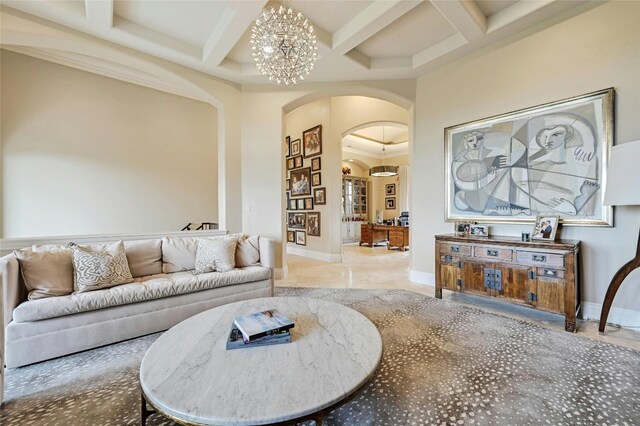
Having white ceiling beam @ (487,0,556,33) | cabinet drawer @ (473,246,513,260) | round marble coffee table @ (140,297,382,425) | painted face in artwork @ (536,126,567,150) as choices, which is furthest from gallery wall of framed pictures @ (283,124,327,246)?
round marble coffee table @ (140,297,382,425)

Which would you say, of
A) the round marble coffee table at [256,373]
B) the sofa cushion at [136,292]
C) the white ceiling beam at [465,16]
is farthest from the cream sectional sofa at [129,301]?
the white ceiling beam at [465,16]

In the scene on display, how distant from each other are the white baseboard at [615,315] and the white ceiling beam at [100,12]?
5697 millimetres

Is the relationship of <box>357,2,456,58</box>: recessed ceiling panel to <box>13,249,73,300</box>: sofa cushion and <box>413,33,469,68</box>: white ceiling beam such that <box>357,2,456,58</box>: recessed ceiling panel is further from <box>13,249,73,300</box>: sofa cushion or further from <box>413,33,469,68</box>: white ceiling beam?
<box>13,249,73,300</box>: sofa cushion

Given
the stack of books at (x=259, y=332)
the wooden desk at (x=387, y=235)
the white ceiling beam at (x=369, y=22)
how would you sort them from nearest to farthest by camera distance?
the stack of books at (x=259, y=332)
the white ceiling beam at (x=369, y=22)
the wooden desk at (x=387, y=235)

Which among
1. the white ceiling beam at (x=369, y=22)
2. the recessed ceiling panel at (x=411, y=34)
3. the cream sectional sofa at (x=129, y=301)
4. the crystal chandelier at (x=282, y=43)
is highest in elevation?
the recessed ceiling panel at (x=411, y=34)

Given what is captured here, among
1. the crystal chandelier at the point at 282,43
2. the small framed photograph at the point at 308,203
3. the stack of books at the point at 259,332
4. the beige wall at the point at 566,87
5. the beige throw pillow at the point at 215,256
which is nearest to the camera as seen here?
the stack of books at the point at 259,332

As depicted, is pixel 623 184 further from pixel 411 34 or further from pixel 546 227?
pixel 411 34

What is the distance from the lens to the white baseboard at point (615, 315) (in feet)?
8.36

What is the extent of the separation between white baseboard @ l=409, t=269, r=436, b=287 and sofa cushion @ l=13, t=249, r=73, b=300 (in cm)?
416

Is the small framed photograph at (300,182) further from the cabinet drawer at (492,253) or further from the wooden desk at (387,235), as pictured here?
the cabinet drawer at (492,253)

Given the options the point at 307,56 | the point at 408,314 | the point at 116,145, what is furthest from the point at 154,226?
the point at 408,314

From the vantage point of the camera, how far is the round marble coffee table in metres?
1.00

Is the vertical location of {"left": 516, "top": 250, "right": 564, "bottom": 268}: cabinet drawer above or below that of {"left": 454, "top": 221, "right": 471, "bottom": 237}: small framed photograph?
below

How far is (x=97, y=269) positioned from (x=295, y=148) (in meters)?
5.37
